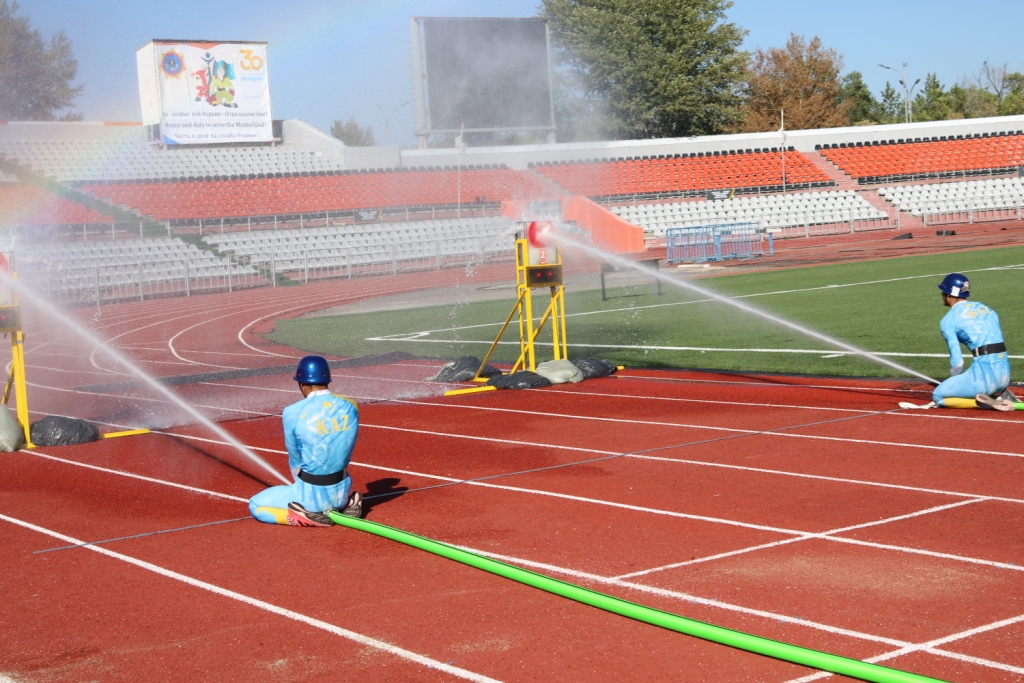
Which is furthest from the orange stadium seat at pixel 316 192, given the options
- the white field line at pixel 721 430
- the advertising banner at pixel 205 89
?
the white field line at pixel 721 430

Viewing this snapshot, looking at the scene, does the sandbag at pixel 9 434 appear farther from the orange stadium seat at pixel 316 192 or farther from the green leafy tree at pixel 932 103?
the green leafy tree at pixel 932 103

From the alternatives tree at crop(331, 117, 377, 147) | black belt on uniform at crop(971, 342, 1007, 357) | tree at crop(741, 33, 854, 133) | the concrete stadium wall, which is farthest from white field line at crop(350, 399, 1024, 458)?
tree at crop(331, 117, 377, 147)

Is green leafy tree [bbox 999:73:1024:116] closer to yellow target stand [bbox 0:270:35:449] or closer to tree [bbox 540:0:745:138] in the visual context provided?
tree [bbox 540:0:745:138]

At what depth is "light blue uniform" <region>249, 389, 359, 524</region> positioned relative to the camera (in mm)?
6762

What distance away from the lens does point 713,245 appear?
34.8 meters

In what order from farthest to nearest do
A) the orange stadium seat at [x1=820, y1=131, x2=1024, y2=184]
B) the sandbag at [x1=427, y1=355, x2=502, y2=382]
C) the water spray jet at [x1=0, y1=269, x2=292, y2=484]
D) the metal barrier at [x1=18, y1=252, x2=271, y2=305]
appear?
the orange stadium seat at [x1=820, y1=131, x2=1024, y2=184], the metal barrier at [x1=18, y1=252, x2=271, y2=305], the sandbag at [x1=427, y1=355, x2=502, y2=382], the water spray jet at [x1=0, y1=269, x2=292, y2=484]

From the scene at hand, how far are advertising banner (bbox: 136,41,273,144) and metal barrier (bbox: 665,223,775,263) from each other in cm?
2111

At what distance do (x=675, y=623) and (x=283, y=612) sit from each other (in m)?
1.91

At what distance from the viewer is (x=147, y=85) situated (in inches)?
1793

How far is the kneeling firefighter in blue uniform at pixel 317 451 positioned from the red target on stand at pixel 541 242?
6.24 m

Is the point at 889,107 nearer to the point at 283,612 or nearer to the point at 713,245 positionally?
the point at 713,245

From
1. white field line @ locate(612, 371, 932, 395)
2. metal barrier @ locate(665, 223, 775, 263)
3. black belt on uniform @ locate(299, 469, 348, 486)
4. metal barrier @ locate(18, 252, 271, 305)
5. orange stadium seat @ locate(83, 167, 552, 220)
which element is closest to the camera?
black belt on uniform @ locate(299, 469, 348, 486)

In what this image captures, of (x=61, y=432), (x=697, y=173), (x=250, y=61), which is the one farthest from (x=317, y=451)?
(x=697, y=173)

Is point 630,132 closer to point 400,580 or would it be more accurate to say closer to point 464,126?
point 464,126
